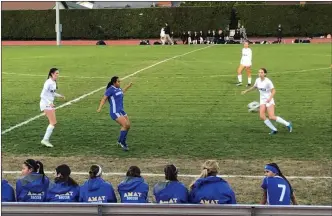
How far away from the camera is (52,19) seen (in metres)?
61.2

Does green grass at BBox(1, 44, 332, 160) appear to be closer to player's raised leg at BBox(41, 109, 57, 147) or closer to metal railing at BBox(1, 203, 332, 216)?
player's raised leg at BBox(41, 109, 57, 147)

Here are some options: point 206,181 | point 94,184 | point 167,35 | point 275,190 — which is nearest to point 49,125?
point 94,184

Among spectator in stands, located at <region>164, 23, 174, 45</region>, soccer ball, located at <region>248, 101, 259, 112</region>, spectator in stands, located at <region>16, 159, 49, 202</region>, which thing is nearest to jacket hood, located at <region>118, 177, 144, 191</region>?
spectator in stands, located at <region>16, 159, 49, 202</region>

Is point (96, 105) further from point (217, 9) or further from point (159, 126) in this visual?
point (217, 9)

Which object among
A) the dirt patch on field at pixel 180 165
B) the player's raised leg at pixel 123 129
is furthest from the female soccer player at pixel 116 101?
the dirt patch on field at pixel 180 165

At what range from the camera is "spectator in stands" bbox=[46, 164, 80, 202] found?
23.3 ft

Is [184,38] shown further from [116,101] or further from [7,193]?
[7,193]

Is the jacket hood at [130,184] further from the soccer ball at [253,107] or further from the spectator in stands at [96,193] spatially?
the soccer ball at [253,107]

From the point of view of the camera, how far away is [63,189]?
23.5 feet

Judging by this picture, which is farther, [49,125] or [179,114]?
[179,114]

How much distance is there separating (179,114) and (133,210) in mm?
12093

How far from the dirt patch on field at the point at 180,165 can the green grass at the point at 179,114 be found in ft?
1.46

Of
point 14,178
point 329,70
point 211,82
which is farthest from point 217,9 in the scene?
point 14,178

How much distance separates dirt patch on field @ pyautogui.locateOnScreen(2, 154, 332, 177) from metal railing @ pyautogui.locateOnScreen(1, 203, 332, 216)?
552 cm
